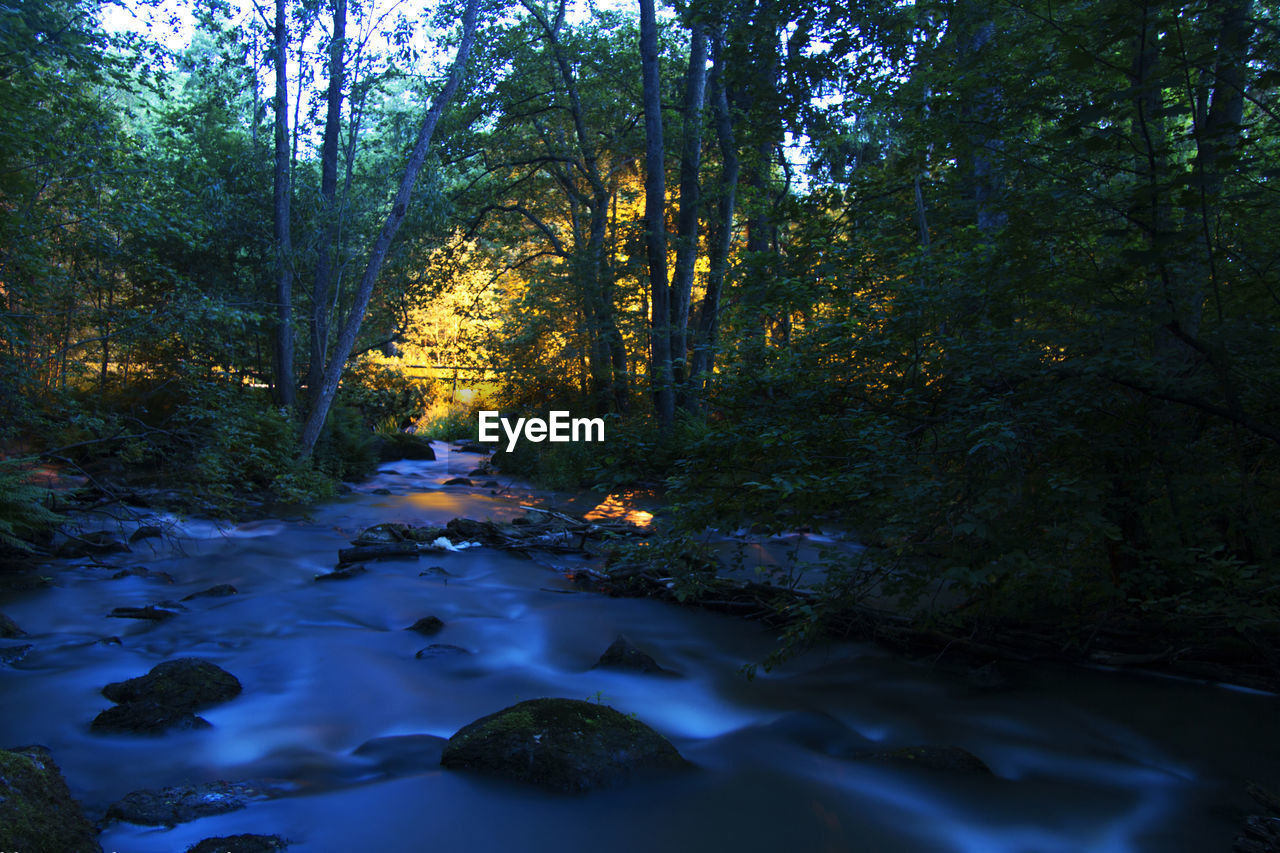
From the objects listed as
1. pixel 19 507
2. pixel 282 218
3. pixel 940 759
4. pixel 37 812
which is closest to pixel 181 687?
pixel 37 812

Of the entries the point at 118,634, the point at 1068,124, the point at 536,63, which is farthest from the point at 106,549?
the point at 536,63

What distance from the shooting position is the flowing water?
447 centimetres

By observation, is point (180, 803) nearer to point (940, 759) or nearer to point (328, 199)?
point (940, 759)

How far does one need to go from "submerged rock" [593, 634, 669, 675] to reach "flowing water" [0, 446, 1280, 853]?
0.16 meters

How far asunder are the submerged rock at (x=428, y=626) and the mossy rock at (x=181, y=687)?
7.33 ft

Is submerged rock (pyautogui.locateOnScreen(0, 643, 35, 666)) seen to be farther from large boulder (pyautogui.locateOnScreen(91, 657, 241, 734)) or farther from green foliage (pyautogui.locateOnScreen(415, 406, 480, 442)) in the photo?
green foliage (pyautogui.locateOnScreen(415, 406, 480, 442))

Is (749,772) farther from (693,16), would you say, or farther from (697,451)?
(693,16)

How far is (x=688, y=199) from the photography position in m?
18.1

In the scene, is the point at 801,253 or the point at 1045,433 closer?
the point at 1045,433

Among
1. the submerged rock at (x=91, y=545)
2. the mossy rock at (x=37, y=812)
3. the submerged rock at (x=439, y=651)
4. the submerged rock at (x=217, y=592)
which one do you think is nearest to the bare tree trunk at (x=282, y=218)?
the submerged rock at (x=91, y=545)

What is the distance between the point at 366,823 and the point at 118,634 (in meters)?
4.71

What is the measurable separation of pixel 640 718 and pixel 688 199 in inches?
554

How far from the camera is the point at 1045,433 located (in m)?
5.05

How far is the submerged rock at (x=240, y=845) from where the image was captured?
3.85 metres
